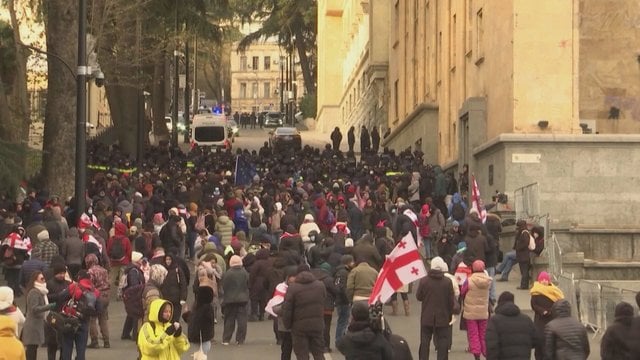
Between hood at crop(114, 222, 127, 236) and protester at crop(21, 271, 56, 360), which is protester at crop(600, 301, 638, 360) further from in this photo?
hood at crop(114, 222, 127, 236)

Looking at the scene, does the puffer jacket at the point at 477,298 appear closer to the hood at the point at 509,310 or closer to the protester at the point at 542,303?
the protester at the point at 542,303

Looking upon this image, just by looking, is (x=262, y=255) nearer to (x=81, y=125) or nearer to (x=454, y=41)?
(x=81, y=125)

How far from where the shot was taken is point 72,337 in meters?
18.9

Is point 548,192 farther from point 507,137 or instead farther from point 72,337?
point 72,337

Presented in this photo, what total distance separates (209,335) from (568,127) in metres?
18.2

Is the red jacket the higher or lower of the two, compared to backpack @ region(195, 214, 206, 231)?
lower

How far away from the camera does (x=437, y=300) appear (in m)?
19.0

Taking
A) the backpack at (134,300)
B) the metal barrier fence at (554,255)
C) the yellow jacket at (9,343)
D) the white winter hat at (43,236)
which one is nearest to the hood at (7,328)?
the yellow jacket at (9,343)

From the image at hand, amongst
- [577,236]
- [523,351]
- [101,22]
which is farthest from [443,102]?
[523,351]

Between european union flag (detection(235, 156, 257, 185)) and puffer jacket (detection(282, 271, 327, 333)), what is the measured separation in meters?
23.2

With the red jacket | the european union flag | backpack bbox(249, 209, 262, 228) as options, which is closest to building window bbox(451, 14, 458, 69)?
the european union flag

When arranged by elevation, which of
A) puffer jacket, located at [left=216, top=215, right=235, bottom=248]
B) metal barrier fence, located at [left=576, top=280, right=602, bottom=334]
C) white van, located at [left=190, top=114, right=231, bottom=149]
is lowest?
metal barrier fence, located at [left=576, top=280, right=602, bottom=334]

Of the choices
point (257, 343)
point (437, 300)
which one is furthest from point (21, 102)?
point (437, 300)

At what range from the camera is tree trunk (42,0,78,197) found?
33562mm
